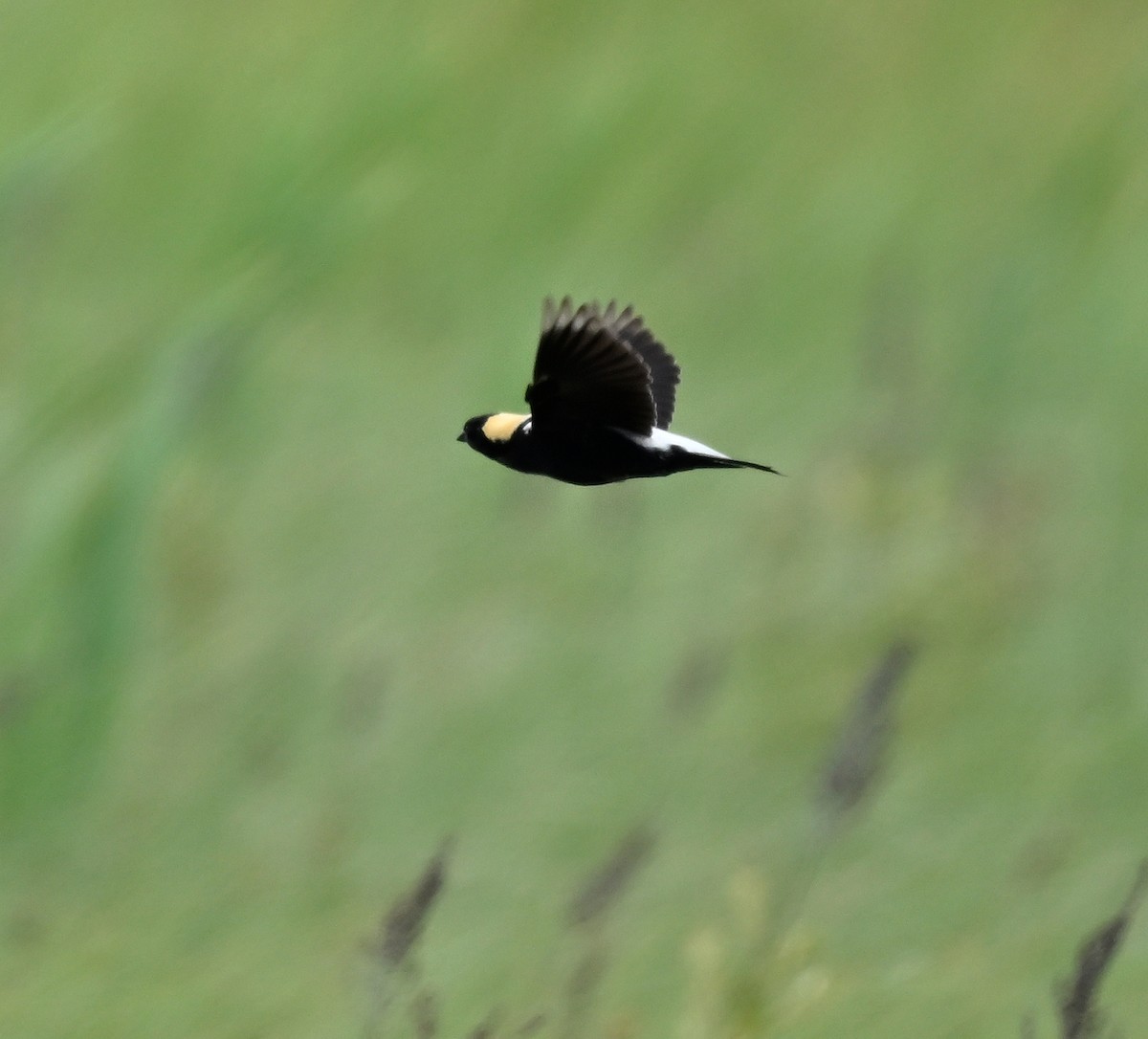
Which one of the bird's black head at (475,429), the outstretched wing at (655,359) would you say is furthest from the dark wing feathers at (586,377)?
the outstretched wing at (655,359)

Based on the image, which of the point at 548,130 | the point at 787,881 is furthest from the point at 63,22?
the point at 787,881

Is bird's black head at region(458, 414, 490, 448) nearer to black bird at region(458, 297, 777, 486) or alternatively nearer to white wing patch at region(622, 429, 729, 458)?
black bird at region(458, 297, 777, 486)

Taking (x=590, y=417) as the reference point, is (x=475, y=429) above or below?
above

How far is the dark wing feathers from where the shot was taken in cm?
161

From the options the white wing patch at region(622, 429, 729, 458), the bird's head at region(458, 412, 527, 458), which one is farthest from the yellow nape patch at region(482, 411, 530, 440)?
the white wing patch at region(622, 429, 729, 458)

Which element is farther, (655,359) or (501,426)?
(655,359)

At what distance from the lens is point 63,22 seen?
2.47 metres

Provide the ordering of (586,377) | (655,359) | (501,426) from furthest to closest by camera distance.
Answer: (655,359) → (501,426) → (586,377)

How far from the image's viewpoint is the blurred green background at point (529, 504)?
2.14 meters

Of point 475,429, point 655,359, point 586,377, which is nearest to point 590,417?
point 586,377

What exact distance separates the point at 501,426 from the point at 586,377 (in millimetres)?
163

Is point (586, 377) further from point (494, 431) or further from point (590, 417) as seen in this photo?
point (494, 431)

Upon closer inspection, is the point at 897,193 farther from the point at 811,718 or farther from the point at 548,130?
the point at 811,718

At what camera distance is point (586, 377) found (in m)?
1.64
